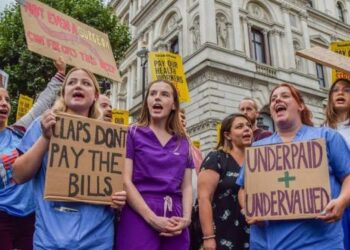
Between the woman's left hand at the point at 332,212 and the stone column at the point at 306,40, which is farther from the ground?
the stone column at the point at 306,40

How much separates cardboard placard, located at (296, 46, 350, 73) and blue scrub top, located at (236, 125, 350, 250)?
0.90 meters

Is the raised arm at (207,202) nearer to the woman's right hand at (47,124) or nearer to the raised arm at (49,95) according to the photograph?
the woman's right hand at (47,124)

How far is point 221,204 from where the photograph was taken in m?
3.37

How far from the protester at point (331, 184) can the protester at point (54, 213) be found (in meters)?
0.98

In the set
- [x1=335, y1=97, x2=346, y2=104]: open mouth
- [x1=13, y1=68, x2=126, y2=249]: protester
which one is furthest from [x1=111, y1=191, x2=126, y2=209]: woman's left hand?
[x1=335, y1=97, x2=346, y2=104]: open mouth

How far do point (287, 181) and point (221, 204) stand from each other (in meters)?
0.87

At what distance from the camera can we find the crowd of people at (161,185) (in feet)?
7.93

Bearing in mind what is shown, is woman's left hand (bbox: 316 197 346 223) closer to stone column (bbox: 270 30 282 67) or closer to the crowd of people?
the crowd of people

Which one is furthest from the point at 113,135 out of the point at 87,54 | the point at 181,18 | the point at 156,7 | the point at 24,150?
the point at 156,7

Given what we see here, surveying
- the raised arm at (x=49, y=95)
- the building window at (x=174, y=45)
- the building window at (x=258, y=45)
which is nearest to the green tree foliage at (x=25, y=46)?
the building window at (x=174, y=45)

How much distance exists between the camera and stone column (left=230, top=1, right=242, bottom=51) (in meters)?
19.1

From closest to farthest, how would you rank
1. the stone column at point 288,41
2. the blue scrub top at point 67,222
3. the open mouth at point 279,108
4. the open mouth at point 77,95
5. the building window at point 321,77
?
the blue scrub top at point 67,222, the open mouth at point 77,95, the open mouth at point 279,108, the stone column at point 288,41, the building window at point 321,77

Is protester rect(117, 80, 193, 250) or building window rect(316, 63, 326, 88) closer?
protester rect(117, 80, 193, 250)

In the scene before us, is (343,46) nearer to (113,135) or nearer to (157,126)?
(157,126)
